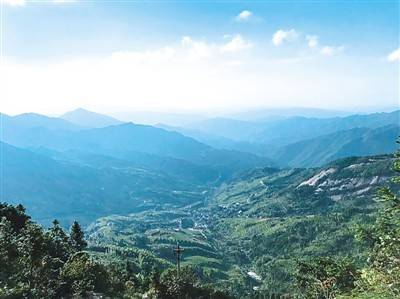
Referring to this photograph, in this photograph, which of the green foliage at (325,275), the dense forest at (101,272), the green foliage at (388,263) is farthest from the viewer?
the green foliage at (325,275)

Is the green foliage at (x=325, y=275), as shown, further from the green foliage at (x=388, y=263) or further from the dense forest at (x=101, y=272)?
the green foliage at (x=388, y=263)

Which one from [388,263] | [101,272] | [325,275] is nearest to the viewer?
[388,263]

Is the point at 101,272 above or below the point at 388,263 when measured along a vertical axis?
below

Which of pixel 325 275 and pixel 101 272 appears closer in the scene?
pixel 101 272

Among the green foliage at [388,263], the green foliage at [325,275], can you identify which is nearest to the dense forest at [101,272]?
the green foliage at [388,263]

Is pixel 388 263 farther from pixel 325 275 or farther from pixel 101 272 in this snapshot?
Answer: pixel 325 275

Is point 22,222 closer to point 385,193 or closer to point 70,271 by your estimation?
point 70,271

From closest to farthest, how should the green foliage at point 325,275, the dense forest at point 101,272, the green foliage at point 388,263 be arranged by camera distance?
the green foliage at point 388,263, the dense forest at point 101,272, the green foliage at point 325,275

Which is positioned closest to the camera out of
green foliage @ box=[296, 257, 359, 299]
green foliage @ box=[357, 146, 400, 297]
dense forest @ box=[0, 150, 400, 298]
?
green foliage @ box=[357, 146, 400, 297]

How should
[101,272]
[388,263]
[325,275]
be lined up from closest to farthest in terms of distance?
[388,263] → [101,272] → [325,275]

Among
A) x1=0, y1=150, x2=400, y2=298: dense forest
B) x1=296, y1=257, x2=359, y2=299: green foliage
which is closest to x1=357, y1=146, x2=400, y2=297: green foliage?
x1=0, y1=150, x2=400, y2=298: dense forest

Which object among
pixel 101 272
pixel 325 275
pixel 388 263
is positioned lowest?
pixel 325 275

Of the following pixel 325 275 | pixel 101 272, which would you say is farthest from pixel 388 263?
pixel 325 275

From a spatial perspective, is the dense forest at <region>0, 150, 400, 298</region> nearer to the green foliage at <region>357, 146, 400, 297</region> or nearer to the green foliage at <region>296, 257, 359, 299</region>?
the green foliage at <region>357, 146, 400, 297</region>
